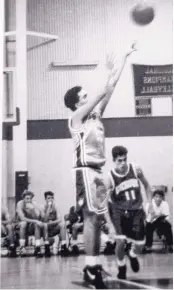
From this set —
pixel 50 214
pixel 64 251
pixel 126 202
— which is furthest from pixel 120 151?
pixel 64 251

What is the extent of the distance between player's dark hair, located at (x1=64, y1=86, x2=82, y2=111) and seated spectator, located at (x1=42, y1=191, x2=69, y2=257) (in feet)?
1.50

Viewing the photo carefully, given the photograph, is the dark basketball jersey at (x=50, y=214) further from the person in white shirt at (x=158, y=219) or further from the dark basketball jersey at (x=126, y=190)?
the person in white shirt at (x=158, y=219)

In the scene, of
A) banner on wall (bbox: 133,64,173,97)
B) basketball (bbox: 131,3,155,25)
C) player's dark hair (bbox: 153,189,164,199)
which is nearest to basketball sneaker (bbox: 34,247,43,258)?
player's dark hair (bbox: 153,189,164,199)

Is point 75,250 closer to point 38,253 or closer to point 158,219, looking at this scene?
point 38,253

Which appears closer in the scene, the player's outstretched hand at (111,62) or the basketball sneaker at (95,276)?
the basketball sneaker at (95,276)

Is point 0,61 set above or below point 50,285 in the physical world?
above

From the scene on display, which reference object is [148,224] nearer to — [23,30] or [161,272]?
[161,272]

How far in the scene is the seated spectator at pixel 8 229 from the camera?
2.08 metres

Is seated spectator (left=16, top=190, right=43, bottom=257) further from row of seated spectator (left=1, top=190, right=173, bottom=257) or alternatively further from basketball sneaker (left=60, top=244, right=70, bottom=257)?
basketball sneaker (left=60, top=244, right=70, bottom=257)

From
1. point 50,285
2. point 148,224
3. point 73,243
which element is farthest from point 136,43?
point 50,285

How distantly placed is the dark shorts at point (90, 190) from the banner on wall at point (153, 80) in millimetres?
474

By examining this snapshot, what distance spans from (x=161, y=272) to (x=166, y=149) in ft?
1.96

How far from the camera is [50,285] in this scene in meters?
1.96

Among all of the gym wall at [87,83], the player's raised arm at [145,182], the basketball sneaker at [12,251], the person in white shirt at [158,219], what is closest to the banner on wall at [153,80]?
the gym wall at [87,83]
